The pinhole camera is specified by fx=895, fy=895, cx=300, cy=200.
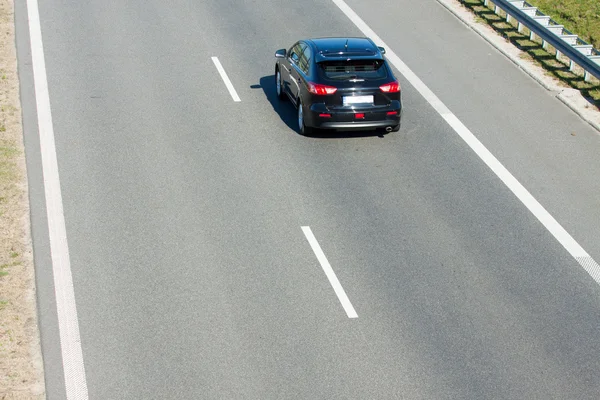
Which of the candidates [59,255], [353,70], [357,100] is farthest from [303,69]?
[59,255]

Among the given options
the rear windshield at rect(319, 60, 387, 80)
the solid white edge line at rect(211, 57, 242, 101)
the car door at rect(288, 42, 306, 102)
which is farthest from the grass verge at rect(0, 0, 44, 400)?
the rear windshield at rect(319, 60, 387, 80)

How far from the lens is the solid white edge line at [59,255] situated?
9914 millimetres

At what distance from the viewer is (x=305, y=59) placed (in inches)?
650

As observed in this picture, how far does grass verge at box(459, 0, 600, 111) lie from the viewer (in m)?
18.7

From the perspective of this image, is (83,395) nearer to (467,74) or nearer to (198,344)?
(198,344)

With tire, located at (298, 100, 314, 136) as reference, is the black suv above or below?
above

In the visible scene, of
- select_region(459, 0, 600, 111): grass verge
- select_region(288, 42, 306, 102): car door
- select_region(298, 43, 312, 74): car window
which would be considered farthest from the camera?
select_region(459, 0, 600, 111): grass verge

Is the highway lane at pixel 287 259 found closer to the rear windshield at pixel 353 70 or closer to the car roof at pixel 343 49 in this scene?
the rear windshield at pixel 353 70

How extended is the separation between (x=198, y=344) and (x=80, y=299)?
1.83 meters

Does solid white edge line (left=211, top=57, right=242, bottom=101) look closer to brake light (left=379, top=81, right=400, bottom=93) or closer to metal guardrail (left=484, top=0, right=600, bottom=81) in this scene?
brake light (left=379, top=81, right=400, bottom=93)

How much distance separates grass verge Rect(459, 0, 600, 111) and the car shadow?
4.86m

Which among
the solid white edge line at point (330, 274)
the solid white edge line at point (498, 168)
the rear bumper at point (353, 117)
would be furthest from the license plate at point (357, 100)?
the solid white edge line at point (330, 274)

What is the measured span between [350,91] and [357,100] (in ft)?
0.68

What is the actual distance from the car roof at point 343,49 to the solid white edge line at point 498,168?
7.01 ft
